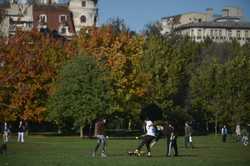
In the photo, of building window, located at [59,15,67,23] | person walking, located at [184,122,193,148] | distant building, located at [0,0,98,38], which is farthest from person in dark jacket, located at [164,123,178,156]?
building window, located at [59,15,67,23]

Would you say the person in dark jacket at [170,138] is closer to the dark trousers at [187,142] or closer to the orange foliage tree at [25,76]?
the dark trousers at [187,142]

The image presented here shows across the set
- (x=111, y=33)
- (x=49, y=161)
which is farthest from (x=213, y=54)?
(x=49, y=161)

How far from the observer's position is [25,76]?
80.0 metres

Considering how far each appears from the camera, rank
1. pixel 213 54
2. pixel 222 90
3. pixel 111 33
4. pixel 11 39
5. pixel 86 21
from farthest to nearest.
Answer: pixel 86 21
pixel 213 54
pixel 222 90
pixel 111 33
pixel 11 39

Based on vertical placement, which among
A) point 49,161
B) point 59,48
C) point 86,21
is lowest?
point 49,161

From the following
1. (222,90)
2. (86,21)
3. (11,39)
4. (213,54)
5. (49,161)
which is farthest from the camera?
(86,21)

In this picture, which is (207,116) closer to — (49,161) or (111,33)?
(111,33)

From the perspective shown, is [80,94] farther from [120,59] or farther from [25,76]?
[120,59]

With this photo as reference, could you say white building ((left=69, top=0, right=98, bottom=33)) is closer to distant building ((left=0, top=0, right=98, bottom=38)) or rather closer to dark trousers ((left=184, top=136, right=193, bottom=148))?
distant building ((left=0, top=0, right=98, bottom=38))

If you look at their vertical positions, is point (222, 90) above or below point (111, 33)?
below

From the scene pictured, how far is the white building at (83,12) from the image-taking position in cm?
16375

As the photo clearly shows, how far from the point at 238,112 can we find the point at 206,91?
23.7 ft

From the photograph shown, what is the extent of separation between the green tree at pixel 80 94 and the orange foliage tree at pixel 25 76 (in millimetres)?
2602

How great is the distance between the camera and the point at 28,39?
86562mm
